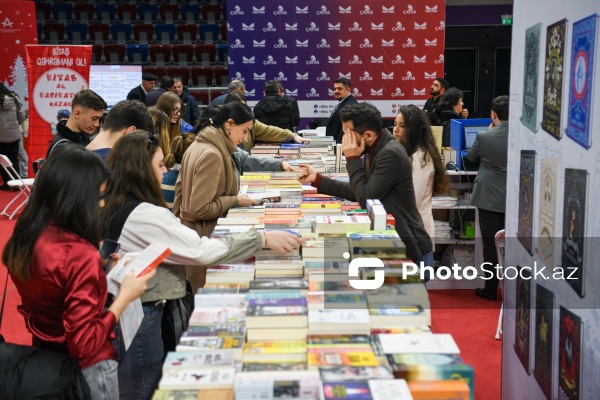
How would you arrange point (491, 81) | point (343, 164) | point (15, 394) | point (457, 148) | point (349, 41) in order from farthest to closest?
1. point (491, 81)
2. point (349, 41)
3. point (457, 148)
4. point (343, 164)
5. point (15, 394)

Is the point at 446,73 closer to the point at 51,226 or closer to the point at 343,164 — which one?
the point at 343,164

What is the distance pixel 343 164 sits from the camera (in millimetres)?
5590

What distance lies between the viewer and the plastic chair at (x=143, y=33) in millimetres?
15742

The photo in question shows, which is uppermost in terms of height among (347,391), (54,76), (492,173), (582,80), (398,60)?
(398,60)

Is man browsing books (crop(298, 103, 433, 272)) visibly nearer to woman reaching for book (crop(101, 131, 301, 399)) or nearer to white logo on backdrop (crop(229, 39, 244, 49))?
woman reaching for book (crop(101, 131, 301, 399))

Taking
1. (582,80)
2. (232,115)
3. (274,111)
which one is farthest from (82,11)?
(582,80)

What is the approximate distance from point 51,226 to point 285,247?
1.00 meters

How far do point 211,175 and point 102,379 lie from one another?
1.72m

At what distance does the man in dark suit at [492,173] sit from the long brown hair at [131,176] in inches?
135

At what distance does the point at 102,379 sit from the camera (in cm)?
225

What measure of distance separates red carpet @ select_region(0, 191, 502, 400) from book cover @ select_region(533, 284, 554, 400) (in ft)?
4.72

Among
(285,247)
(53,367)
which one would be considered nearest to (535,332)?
(285,247)

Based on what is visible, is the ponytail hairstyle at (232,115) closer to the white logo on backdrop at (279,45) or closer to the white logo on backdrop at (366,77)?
the white logo on backdrop at (279,45)

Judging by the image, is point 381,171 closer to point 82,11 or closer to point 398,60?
point 398,60
